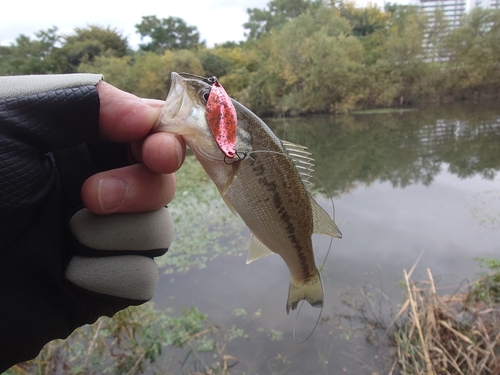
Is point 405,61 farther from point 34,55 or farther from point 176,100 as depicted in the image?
point 176,100

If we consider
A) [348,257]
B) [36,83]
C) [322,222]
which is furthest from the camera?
[348,257]

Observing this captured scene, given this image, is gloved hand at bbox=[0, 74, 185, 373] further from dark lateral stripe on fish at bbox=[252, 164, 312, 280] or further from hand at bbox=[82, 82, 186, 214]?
dark lateral stripe on fish at bbox=[252, 164, 312, 280]

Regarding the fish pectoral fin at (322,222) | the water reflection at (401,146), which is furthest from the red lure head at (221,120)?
the water reflection at (401,146)

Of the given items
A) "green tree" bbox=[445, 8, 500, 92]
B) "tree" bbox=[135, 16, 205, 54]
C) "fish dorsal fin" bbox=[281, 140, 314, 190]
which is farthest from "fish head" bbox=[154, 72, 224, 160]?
"tree" bbox=[135, 16, 205, 54]

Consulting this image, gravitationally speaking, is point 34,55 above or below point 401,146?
above

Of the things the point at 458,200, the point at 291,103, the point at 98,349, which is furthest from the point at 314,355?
the point at 291,103

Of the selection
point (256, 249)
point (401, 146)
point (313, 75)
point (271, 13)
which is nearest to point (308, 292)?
point (256, 249)

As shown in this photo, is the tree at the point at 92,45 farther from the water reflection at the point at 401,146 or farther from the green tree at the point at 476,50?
the green tree at the point at 476,50
